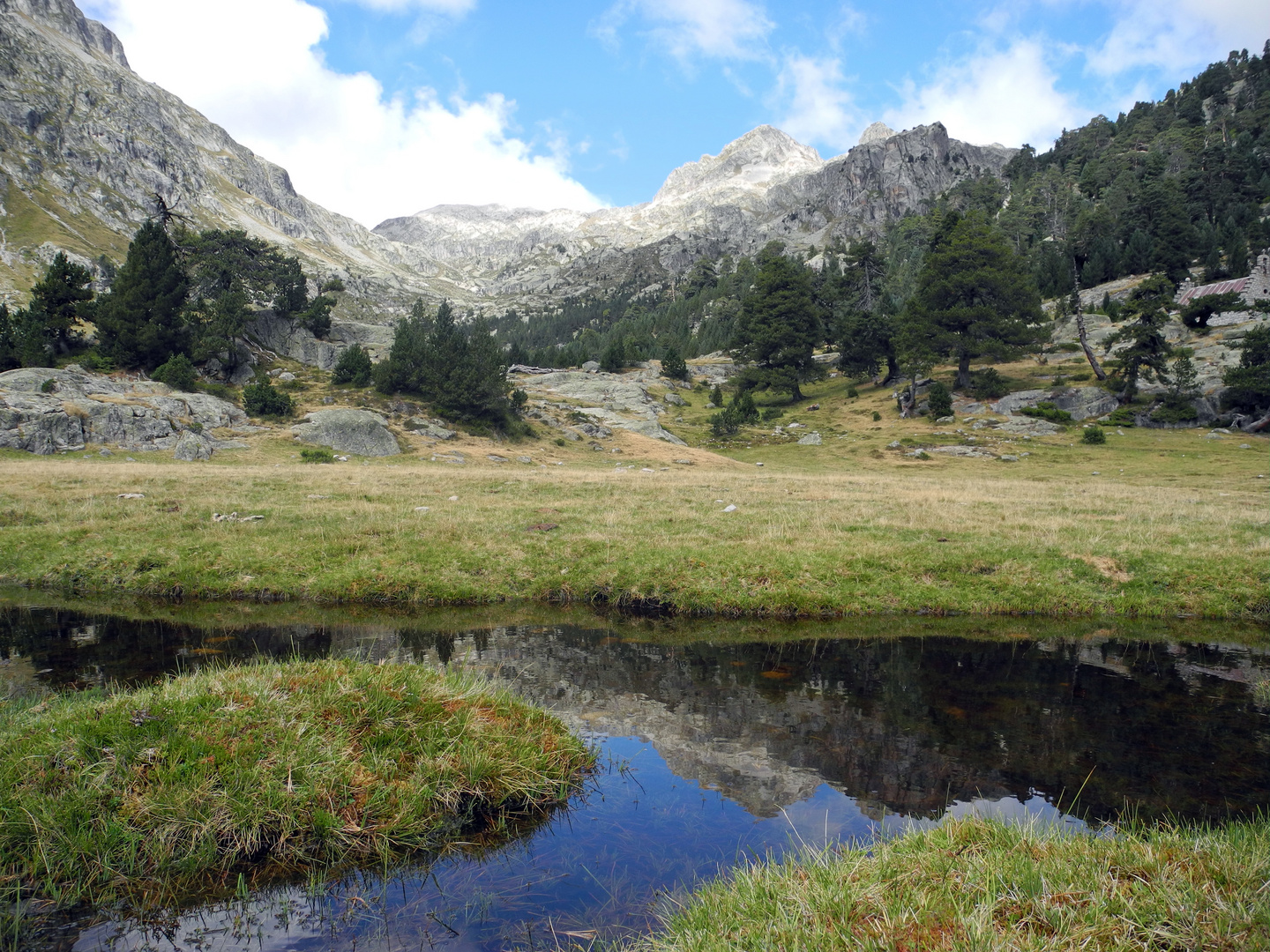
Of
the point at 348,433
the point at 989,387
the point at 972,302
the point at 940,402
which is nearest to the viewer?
the point at 348,433

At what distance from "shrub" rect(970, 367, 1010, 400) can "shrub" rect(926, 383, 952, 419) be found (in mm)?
4618

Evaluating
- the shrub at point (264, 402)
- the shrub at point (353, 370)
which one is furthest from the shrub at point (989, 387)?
the shrub at point (264, 402)

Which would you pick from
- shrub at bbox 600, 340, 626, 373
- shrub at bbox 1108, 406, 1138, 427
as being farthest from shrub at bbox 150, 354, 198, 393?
shrub at bbox 1108, 406, 1138, 427

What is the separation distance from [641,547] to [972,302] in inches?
2733

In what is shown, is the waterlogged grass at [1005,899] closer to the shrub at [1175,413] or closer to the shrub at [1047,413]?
the shrub at [1047,413]

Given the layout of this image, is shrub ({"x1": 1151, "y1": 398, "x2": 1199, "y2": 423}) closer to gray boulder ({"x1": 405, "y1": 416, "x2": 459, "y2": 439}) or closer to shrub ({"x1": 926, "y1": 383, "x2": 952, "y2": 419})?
shrub ({"x1": 926, "y1": 383, "x2": 952, "y2": 419})

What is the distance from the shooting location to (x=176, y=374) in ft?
188

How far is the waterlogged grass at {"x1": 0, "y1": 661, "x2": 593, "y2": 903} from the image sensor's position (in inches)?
235

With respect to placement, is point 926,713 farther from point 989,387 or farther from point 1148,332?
point 989,387

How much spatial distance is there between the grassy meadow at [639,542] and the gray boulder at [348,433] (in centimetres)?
1716

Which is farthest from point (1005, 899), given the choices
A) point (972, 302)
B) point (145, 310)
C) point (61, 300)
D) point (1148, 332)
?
point (972, 302)

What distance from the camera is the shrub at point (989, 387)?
2790 inches

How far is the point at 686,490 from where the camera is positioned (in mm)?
31703

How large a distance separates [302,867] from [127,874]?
1.50m
